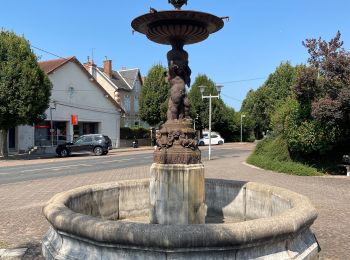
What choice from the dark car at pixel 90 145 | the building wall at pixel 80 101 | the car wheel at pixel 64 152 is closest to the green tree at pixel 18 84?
the car wheel at pixel 64 152

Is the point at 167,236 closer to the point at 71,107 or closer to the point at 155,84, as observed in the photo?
the point at 71,107

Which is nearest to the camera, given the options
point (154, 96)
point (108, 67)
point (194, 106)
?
point (154, 96)

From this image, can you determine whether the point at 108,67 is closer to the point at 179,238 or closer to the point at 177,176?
the point at 177,176

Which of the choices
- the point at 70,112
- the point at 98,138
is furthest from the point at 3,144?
the point at 70,112

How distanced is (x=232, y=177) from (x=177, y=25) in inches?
429

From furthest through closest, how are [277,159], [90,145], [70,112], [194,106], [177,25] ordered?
[194,106] → [70,112] → [90,145] → [277,159] → [177,25]

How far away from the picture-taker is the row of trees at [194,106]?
5344cm

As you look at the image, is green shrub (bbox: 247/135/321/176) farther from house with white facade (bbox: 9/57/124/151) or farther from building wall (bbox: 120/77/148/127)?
building wall (bbox: 120/77/148/127)

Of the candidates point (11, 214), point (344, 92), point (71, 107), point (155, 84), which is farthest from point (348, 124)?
point (155, 84)

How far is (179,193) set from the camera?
6727 millimetres

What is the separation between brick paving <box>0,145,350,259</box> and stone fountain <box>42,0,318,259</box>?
99 centimetres

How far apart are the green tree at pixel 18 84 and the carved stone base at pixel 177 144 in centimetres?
2445

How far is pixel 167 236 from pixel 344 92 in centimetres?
1438

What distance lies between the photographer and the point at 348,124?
1792 cm
